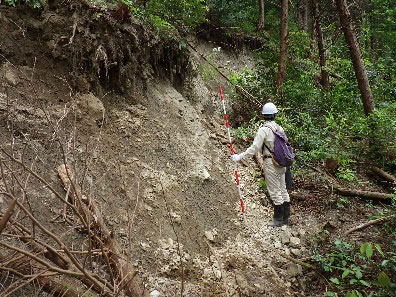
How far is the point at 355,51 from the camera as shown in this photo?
7531 mm

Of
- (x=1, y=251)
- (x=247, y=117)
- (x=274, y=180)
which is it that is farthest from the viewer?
(x=247, y=117)

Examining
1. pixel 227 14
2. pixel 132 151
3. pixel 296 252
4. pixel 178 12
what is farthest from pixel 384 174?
pixel 227 14

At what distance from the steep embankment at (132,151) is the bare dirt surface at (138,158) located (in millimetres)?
19

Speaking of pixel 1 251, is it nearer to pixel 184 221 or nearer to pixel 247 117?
pixel 184 221

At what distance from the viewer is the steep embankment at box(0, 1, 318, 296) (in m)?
4.19

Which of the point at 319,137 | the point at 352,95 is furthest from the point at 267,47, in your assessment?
the point at 319,137

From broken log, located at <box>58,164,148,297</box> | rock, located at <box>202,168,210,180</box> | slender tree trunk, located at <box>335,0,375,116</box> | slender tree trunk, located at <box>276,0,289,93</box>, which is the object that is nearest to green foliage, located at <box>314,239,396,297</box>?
rock, located at <box>202,168,210,180</box>

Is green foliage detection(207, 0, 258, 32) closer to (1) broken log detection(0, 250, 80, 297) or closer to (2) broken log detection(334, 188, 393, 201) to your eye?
(2) broken log detection(334, 188, 393, 201)

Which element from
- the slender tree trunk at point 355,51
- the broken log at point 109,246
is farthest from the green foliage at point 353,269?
the slender tree trunk at point 355,51

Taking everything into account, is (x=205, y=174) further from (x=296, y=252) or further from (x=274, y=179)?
(x=296, y=252)

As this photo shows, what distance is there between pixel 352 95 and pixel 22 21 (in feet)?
29.4

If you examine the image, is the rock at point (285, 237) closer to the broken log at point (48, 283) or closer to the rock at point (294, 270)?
the rock at point (294, 270)

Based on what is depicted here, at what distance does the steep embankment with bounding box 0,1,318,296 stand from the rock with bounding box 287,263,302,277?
0.02 metres

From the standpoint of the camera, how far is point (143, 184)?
5062mm
